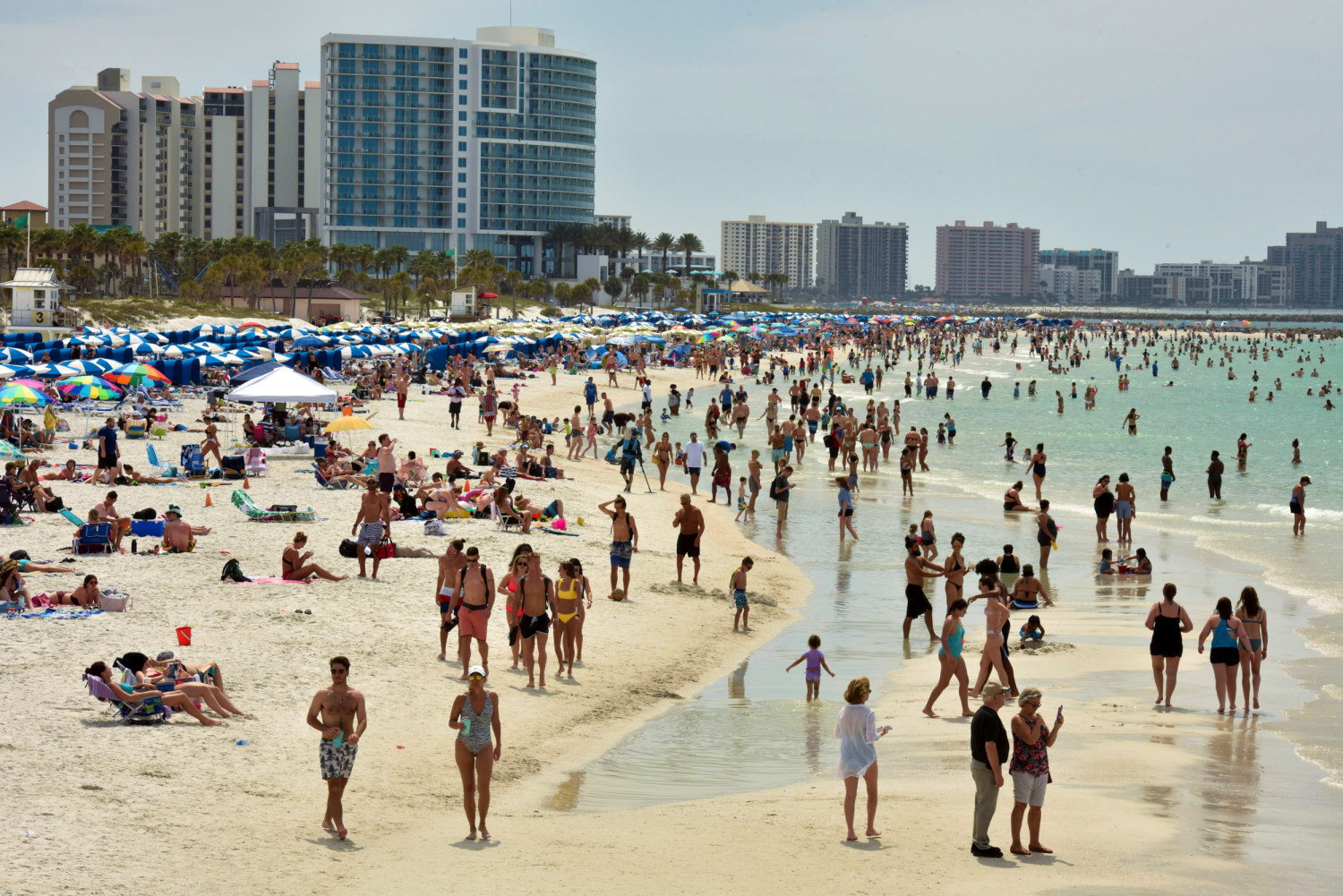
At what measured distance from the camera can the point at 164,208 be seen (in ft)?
475

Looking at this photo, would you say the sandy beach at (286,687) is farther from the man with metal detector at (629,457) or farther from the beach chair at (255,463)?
the man with metal detector at (629,457)

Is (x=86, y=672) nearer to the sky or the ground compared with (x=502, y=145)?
nearer to the ground

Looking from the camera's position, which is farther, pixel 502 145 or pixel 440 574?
pixel 502 145

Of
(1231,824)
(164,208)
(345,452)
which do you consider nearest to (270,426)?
(345,452)

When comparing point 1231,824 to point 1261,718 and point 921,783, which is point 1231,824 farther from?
point 1261,718

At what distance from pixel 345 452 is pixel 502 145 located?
122 metres

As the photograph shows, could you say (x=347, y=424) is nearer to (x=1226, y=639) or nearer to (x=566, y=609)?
(x=566, y=609)

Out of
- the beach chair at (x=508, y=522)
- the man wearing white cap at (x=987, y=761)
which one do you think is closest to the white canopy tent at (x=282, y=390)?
the beach chair at (x=508, y=522)

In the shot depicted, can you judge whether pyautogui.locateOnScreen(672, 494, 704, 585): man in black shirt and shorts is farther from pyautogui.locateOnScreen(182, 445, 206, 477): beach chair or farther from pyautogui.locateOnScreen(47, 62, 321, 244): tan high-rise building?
pyautogui.locateOnScreen(47, 62, 321, 244): tan high-rise building

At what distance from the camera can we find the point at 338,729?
7.75 metres

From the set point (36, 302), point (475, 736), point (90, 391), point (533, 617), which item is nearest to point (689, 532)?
point (533, 617)

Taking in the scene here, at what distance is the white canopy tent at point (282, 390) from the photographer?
2294 cm

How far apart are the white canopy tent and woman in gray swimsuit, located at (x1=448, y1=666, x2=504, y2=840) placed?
1598cm

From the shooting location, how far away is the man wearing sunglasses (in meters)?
7.71
